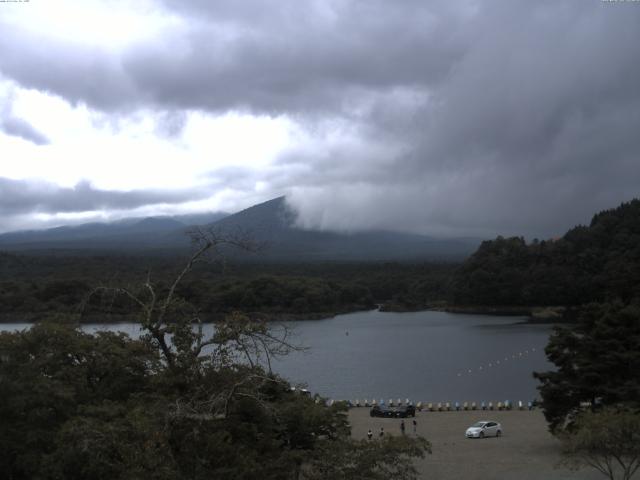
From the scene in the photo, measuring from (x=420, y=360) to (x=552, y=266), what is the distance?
108ft

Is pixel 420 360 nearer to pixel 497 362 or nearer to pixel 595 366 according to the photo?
pixel 497 362

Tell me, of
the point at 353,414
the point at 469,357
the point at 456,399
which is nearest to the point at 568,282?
the point at 469,357

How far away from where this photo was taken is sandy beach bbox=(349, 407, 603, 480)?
44.0ft

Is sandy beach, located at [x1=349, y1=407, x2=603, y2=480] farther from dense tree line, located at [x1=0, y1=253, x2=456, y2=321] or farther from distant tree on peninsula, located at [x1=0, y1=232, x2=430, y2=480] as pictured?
dense tree line, located at [x1=0, y1=253, x2=456, y2=321]

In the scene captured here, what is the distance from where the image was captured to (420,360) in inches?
1473

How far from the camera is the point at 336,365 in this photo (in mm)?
35969

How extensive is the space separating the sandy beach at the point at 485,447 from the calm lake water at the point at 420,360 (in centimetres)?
403

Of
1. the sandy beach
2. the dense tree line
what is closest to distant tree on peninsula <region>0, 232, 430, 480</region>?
the sandy beach

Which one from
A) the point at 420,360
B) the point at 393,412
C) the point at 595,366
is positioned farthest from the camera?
the point at 420,360

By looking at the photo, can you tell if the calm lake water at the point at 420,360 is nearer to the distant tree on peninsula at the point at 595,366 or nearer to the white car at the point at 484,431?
the white car at the point at 484,431

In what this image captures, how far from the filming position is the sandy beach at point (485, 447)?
13.4 metres

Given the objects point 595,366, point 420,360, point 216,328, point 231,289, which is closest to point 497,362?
point 420,360

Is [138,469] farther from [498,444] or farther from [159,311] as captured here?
[498,444]

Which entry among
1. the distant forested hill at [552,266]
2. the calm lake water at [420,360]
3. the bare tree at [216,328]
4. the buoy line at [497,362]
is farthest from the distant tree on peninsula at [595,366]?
the distant forested hill at [552,266]
